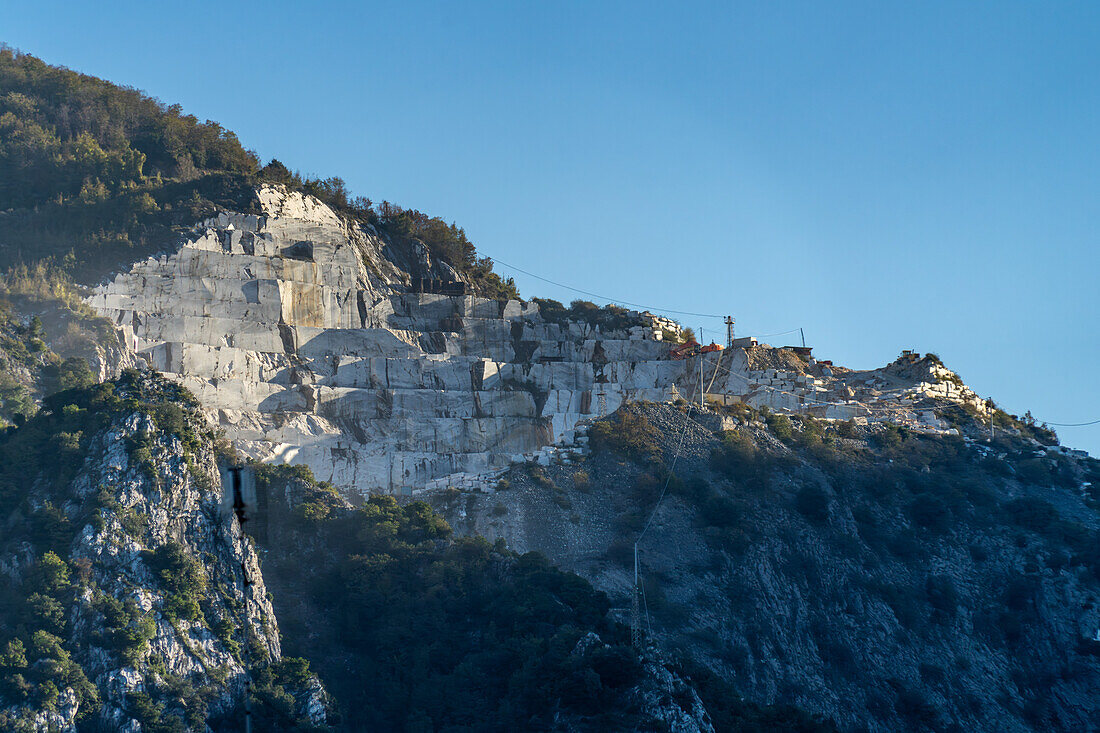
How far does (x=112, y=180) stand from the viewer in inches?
2394

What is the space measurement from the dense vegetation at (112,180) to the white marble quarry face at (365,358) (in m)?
1.64

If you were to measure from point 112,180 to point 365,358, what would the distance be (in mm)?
13895

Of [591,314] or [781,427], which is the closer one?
[781,427]

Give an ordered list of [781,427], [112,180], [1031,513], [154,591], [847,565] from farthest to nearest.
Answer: [112,180] → [781,427] → [1031,513] → [847,565] → [154,591]

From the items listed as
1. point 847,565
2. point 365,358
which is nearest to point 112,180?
point 365,358

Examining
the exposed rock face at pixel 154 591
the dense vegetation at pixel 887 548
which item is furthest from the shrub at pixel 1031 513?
the exposed rock face at pixel 154 591

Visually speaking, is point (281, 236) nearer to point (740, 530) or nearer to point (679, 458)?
point (679, 458)

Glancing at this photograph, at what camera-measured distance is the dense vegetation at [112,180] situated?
5741 cm

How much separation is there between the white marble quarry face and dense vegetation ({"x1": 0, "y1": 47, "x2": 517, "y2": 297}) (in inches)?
64.7

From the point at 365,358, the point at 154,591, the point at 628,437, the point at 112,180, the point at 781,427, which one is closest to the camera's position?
the point at 154,591

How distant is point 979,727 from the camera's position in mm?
44406

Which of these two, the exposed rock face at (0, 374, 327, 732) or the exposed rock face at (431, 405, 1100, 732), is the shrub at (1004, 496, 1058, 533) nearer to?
the exposed rock face at (431, 405, 1100, 732)

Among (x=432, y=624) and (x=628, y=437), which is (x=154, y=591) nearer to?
(x=432, y=624)

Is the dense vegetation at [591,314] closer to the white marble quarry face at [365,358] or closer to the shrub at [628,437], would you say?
the white marble quarry face at [365,358]
